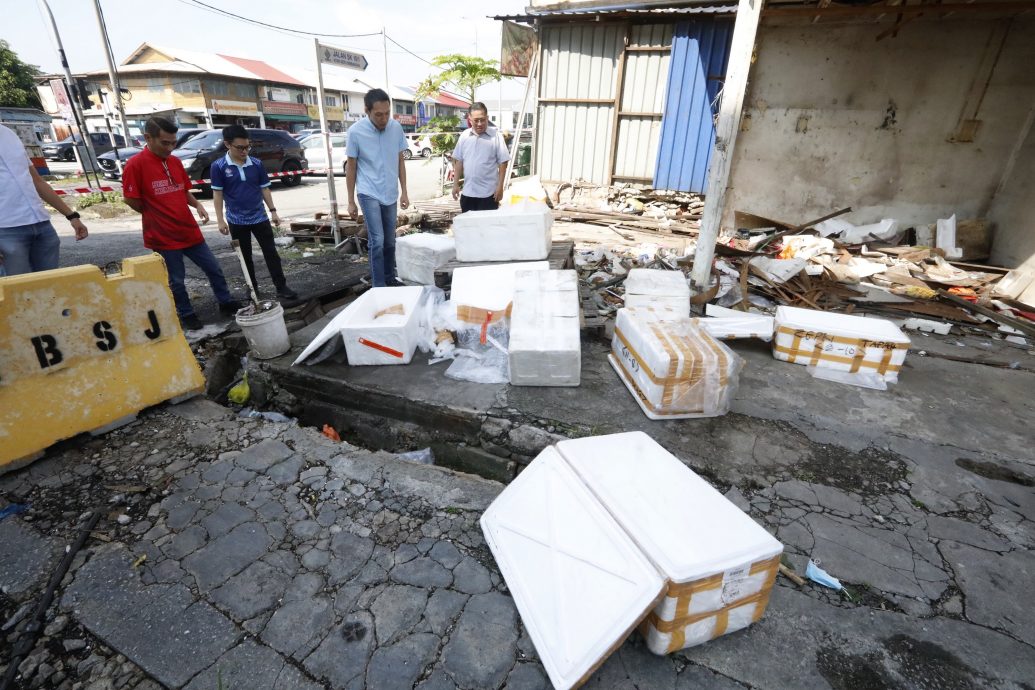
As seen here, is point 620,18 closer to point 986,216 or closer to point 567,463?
point 986,216

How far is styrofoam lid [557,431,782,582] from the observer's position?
1.56 meters

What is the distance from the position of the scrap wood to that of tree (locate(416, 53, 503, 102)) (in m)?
11.6

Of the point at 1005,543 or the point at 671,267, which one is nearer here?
the point at 1005,543

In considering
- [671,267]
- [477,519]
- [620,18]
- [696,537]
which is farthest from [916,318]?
[620,18]

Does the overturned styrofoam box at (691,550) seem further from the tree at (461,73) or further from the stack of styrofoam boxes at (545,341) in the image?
the tree at (461,73)

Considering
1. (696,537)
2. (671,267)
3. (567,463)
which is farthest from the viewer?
(671,267)

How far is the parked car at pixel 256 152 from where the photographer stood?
10.9 m

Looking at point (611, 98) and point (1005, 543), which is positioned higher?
point (611, 98)

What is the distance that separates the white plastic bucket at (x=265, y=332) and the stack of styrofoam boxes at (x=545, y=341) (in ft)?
5.98

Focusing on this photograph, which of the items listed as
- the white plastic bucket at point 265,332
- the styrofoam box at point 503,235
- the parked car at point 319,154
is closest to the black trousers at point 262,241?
the white plastic bucket at point 265,332

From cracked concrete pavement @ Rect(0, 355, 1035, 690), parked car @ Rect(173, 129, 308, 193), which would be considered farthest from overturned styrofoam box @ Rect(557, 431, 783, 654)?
parked car @ Rect(173, 129, 308, 193)

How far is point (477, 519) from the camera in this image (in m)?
2.26

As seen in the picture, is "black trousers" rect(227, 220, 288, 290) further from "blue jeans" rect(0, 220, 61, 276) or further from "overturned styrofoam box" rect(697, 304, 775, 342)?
"overturned styrofoam box" rect(697, 304, 775, 342)

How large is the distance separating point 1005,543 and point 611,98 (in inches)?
367
